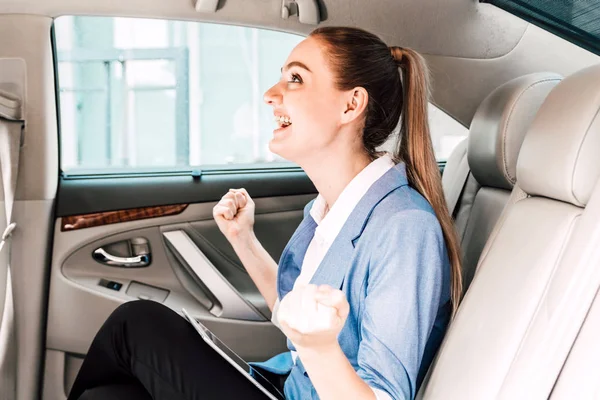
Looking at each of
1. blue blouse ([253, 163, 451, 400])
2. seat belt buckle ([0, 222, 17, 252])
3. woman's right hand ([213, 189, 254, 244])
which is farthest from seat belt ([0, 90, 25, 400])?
blue blouse ([253, 163, 451, 400])

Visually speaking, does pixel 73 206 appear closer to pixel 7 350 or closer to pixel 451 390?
pixel 7 350

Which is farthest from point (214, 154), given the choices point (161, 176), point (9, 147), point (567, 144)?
point (567, 144)

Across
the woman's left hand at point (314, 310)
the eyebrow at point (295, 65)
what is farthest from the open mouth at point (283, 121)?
the woman's left hand at point (314, 310)

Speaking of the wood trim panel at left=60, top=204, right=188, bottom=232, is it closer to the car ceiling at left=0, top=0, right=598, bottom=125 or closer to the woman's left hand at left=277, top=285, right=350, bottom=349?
the car ceiling at left=0, top=0, right=598, bottom=125

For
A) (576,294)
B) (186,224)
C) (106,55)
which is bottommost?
(186,224)

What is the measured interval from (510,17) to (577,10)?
355 millimetres

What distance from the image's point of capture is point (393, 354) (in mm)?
1221

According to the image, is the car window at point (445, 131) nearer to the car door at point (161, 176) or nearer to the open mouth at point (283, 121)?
the car door at point (161, 176)

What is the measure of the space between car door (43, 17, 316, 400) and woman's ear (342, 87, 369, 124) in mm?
553

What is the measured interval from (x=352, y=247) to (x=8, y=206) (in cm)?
102

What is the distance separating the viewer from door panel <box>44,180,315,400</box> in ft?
7.12

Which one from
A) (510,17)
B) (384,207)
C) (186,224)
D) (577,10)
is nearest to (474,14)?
(510,17)

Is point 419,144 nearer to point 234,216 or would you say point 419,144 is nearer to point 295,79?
point 295,79

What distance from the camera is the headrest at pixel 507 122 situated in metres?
1.57
